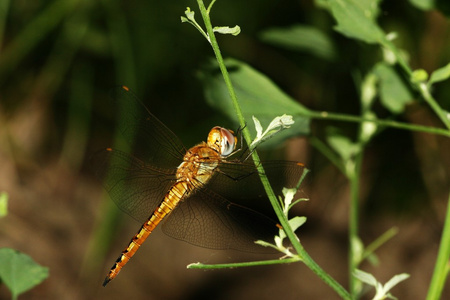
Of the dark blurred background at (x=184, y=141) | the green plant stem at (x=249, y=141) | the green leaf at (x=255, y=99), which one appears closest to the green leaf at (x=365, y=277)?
the green plant stem at (x=249, y=141)

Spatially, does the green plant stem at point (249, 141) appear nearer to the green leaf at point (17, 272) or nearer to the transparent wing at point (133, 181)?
the green leaf at point (17, 272)

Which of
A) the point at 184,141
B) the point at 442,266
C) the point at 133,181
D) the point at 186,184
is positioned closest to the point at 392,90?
the point at 442,266

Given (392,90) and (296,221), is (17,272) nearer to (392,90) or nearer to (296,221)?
(296,221)

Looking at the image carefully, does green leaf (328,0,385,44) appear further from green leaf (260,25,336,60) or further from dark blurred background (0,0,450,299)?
dark blurred background (0,0,450,299)

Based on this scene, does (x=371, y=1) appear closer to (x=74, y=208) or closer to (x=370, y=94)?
(x=370, y=94)

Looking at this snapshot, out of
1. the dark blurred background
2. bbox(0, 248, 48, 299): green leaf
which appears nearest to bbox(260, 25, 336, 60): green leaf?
bbox(0, 248, 48, 299): green leaf

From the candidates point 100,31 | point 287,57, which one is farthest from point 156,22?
point 287,57

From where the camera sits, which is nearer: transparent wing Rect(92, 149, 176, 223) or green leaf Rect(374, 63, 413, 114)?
green leaf Rect(374, 63, 413, 114)
